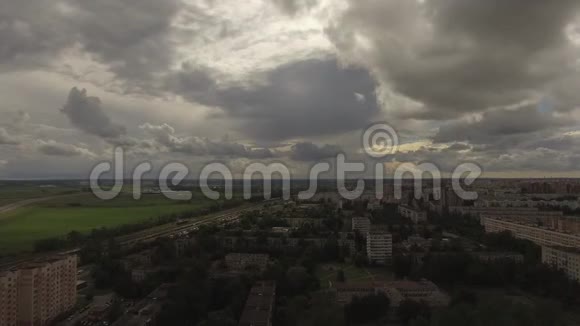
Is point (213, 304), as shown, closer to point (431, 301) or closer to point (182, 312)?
point (182, 312)

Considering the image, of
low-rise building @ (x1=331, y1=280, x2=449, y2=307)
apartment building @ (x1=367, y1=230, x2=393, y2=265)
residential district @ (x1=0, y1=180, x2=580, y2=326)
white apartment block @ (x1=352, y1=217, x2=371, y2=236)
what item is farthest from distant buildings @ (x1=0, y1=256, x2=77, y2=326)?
white apartment block @ (x1=352, y1=217, x2=371, y2=236)

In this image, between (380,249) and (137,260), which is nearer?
(137,260)

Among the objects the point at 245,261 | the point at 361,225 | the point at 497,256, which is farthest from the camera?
the point at 361,225

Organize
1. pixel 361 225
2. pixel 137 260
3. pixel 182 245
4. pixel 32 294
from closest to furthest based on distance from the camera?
pixel 32 294 → pixel 137 260 → pixel 182 245 → pixel 361 225

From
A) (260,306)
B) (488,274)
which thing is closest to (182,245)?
(260,306)

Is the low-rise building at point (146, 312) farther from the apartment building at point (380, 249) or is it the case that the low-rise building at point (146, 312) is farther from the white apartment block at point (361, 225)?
A: the white apartment block at point (361, 225)

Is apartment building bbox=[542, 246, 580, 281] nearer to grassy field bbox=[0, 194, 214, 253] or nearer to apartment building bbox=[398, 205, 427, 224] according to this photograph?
apartment building bbox=[398, 205, 427, 224]

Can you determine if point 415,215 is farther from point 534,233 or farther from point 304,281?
point 304,281

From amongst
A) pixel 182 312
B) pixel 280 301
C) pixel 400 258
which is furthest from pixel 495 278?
pixel 182 312

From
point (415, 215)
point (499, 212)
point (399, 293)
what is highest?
point (499, 212)
